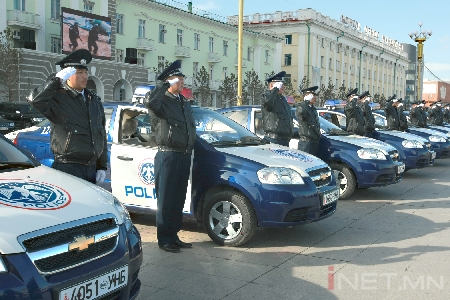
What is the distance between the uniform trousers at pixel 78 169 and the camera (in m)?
4.92

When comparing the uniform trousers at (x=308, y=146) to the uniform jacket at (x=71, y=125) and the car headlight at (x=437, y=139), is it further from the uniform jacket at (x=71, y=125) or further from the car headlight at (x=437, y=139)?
the car headlight at (x=437, y=139)

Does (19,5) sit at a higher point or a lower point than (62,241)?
higher

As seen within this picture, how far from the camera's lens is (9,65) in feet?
99.2

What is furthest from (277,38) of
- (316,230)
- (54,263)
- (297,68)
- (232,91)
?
(54,263)

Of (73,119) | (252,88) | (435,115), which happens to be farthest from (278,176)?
(252,88)

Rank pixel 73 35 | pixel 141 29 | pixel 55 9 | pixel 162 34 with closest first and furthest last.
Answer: pixel 73 35
pixel 55 9
pixel 141 29
pixel 162 34

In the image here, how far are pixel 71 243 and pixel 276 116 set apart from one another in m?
5.74

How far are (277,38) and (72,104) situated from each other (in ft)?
194

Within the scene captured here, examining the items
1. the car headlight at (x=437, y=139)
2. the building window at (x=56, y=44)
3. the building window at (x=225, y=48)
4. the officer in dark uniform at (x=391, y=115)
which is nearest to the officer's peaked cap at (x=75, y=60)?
the officer in dark uniform at (x=391, y=115)

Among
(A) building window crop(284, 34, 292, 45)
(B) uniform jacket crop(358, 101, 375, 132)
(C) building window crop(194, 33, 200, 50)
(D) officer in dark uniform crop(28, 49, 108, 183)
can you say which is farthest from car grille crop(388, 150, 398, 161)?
(A) building window crop(284, 34, 292, 45)

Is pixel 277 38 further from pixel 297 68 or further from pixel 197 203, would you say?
pixel 197 203

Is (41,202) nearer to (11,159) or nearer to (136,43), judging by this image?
(11,159)

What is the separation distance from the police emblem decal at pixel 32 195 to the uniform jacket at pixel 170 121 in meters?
2.04

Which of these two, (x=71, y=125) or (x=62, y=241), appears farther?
(x=71, y=125)
